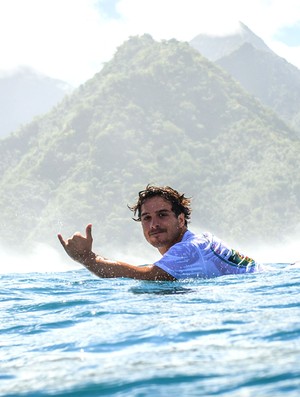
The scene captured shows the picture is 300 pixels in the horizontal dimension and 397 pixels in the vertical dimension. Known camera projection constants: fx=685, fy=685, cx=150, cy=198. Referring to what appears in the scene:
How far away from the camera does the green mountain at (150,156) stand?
13062cm

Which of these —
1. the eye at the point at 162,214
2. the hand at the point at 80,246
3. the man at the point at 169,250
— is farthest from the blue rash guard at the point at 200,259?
the hand at the point at 80,246

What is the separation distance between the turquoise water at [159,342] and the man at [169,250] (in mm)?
201

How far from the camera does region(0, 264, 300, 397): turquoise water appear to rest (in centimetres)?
329

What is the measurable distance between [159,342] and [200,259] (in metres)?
2.82

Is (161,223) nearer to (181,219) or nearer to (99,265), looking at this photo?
(181,219)

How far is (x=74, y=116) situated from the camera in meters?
155

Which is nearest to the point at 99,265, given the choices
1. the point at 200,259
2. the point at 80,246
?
the point at 80,246

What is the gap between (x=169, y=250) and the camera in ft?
21.9

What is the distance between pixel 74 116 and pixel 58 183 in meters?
18.4

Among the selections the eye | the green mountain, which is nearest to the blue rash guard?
the eye

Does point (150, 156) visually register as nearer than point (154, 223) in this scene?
No

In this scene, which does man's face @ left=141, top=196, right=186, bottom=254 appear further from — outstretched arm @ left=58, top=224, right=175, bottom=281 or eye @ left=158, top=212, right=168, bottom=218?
outstretched arm @ left=58, top=224, right=175, bottom=281

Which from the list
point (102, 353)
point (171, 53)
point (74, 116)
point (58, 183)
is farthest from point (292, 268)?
point (171, 53)

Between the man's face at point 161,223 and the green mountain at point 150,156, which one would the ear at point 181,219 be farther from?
the green mountain at point 150,156
